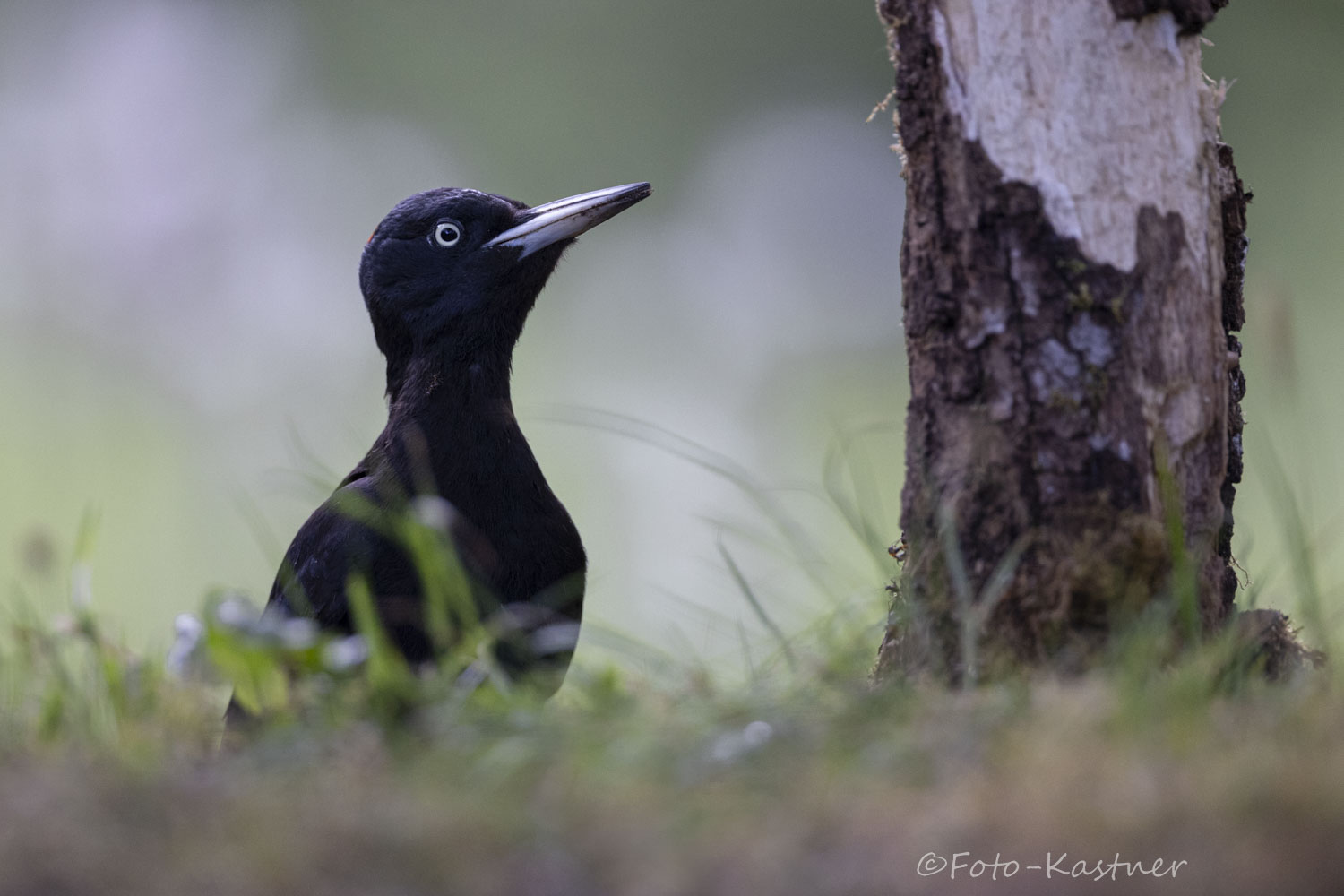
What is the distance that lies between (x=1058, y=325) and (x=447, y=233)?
1983 mm

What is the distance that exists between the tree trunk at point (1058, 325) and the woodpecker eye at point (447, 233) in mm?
1665

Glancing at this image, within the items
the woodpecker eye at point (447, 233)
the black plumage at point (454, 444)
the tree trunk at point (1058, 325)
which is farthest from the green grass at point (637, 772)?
the woodpecker eye at point (447, 233)

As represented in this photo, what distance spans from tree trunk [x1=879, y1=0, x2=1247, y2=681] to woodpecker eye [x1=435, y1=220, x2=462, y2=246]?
5.46 feet

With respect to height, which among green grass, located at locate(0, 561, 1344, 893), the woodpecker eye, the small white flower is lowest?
green grass, located at locate(0, 561, 1344, 893)

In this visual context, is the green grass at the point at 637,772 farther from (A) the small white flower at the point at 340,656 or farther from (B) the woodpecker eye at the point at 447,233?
(B) the woodpecker eye at the point at 447,233

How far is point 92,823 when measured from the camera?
1417mm

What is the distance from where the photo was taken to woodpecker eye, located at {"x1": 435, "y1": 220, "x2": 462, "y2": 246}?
362cm

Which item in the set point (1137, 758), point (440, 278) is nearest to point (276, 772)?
point (1137, 758)

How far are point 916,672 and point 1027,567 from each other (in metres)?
0.27

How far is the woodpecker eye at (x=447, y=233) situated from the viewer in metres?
3.62

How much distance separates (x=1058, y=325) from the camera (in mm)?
2219

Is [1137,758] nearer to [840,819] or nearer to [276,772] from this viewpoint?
[840,819]

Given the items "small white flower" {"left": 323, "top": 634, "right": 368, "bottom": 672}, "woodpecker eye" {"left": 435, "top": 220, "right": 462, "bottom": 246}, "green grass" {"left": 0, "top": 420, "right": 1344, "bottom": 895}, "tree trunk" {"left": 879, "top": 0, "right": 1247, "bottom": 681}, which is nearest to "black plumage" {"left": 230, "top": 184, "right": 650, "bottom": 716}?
"woodpecker eye" {"left": 435, "top": 220, "right": 462, "bottom": 246}

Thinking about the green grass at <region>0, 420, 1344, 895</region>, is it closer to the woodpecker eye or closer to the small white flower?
the small white flower
